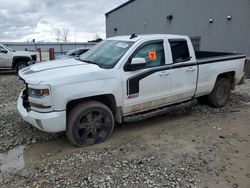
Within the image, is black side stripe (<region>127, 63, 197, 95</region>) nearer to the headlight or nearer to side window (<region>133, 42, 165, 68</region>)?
side window (<region>133, 42, 165, 68</region>)

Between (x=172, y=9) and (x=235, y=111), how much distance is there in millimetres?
10900

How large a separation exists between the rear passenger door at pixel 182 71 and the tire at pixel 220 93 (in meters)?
0.92

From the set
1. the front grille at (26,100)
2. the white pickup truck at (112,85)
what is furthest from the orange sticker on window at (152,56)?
the front grille at (26,100)

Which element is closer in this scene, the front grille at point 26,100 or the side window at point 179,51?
the front grille at point 26,100

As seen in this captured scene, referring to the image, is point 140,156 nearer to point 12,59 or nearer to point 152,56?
point 152,56

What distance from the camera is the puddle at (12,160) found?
11.3 feet

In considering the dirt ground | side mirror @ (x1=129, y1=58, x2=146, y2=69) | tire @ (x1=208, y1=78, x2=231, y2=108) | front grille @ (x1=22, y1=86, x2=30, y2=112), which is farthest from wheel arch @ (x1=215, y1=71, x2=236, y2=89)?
front grille @ (x1=22, y1=86, x2=30, y2=112)

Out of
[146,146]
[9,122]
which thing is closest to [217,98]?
[146,146]

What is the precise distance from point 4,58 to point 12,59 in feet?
1.24

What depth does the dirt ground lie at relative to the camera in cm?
312

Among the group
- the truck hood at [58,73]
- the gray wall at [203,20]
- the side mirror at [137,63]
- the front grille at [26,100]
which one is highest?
the gray wall at [203,20]

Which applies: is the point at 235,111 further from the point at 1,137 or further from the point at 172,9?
the point at 172,9

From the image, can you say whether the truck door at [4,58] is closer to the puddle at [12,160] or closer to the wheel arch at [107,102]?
the puddle at [12,160]

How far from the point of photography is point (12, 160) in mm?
3650
